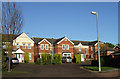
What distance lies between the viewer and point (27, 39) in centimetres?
4491

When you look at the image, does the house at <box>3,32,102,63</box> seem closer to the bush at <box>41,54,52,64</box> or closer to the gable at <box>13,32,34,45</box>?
the gable at <box>13,32,34,45</box>

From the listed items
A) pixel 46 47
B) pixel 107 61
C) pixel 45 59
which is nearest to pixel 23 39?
pixel 46 47

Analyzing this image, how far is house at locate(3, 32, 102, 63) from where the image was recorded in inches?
1718

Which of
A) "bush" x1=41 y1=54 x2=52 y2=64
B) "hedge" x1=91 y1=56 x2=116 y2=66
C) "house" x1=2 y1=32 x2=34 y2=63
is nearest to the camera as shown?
"hedge" x1=91 y1=56 x2=116 y2=66

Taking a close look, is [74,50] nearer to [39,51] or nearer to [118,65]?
[39,51]

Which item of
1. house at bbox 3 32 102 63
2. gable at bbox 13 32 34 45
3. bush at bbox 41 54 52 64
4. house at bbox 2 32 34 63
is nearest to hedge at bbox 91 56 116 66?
bush at bbox 41 54 52 64

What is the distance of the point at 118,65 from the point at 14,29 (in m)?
15.9

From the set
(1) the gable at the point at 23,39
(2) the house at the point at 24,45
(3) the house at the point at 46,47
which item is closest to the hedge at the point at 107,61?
(3) the house at the point at 46,47

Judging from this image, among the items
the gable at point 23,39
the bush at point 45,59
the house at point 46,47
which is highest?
the gable at point 23,39

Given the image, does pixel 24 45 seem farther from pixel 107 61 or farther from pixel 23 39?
pixel 107 61

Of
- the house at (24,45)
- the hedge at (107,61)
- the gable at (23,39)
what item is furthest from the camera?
the gable at (23,39)

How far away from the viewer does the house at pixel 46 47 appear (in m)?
43.6

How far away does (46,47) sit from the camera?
1881 inches

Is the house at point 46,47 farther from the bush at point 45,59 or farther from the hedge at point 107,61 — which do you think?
the hedge at point 107,61
